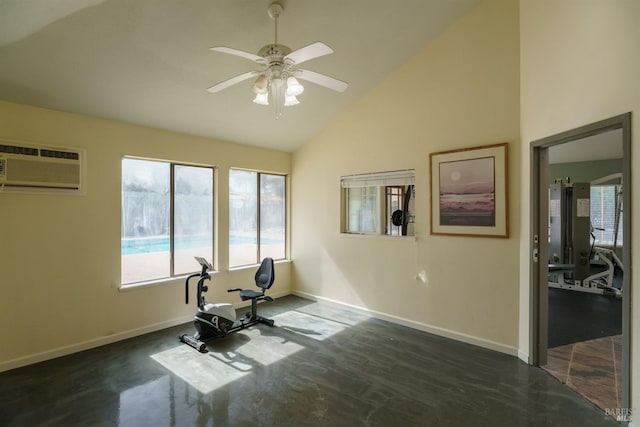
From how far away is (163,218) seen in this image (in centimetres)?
399

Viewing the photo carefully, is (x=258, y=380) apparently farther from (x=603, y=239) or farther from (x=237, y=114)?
(x=603, y=239)

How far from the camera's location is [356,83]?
3957 mm

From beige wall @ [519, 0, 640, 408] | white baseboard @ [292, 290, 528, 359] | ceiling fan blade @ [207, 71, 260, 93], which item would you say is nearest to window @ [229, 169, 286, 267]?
white baseboard @ [292, 290, 528, 359]

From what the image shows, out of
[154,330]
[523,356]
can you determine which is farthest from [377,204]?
[154,330]

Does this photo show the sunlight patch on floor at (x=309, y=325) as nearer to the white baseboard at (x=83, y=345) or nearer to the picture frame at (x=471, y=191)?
the white baseboard at (x=83, y=345)

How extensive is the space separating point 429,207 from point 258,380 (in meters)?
2.63

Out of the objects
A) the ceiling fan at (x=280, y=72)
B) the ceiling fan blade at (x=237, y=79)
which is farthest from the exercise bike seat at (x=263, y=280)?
the ceiling fan blade at (x=237, y=79)

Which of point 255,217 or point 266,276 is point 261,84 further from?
point 255,217

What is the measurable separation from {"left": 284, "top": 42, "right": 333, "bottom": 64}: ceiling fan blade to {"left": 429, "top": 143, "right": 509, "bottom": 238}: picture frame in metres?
2.14

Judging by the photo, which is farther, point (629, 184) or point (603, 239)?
point (603, 239)

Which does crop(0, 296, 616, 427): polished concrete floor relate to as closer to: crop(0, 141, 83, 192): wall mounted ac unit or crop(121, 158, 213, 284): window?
crop(121, 158, 213, 284): window

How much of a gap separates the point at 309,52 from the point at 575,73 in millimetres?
2055

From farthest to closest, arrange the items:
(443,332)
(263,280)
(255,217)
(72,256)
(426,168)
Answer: (255,217)
(263,280)
(426,168)
(443,332)
(72,256)

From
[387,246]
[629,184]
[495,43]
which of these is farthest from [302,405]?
[495,43]
